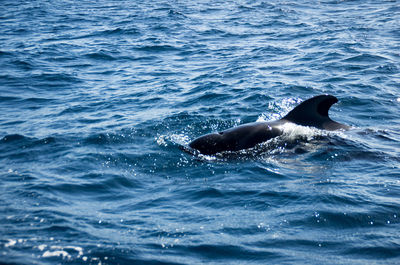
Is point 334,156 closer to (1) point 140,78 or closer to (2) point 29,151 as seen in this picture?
(2) point 29,151

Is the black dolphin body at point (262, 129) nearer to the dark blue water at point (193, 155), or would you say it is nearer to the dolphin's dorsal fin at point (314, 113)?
the dolphin's dorsal fin at point (314, 113)

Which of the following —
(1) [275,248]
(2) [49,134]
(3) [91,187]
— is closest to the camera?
(1) [275,248]

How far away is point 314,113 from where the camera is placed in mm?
11250

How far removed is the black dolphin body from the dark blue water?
0.21 meters

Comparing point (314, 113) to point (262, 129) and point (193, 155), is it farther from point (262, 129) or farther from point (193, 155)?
point (193, 155)

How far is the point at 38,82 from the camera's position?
1705cm

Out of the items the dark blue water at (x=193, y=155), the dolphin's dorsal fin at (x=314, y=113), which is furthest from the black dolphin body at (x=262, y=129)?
the dark blue water at (x=193, y=155)

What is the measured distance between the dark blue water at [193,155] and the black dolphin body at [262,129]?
0.21 metres

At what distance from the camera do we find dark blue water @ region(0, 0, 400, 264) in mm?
7074

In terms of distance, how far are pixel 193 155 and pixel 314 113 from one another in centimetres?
293

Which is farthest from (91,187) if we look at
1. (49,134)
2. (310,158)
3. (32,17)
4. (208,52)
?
(32,17)

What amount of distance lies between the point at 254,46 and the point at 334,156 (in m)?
11.7

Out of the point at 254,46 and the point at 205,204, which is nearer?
the point at 205,204

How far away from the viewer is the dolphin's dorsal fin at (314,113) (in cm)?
1103
